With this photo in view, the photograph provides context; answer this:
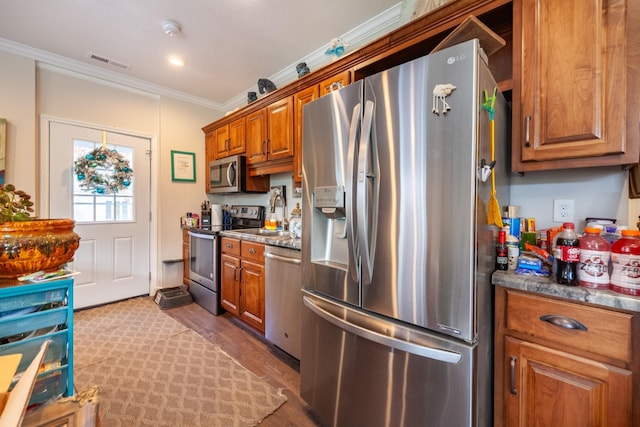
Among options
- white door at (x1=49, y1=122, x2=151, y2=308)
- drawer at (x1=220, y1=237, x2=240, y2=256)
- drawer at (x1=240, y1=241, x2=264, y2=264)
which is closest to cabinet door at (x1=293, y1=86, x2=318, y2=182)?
drawer at (x1=240, y1=241, x2=264, y2=264)

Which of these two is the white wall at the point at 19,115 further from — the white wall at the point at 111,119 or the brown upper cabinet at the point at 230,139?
the brown upper cabinet at the point at 230,139

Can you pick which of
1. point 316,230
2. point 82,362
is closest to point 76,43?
point 82,362

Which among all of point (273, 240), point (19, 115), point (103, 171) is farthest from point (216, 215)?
point (19, 115)

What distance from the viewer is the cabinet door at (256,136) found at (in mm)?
2852

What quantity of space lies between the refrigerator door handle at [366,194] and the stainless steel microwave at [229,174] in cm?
221

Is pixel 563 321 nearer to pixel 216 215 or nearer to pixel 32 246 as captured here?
pixel 32 246

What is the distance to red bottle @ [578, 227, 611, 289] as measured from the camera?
100cm

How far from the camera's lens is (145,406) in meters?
1.63

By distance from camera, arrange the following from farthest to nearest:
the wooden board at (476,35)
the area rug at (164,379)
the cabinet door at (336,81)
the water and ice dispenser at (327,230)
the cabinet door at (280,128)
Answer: the cabinet door at (280,128) < the cabinet door at (336,81) < the area rug at (164,379) < the water and ice dispenser at (327,230) < the wooden board at (476,35)

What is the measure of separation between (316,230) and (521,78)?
1231 millimetres

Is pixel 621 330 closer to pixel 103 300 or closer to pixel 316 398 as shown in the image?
pixel 316 398

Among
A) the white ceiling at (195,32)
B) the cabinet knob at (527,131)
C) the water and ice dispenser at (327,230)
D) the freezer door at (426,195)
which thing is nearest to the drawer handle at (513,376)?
the freezer door at (426,195)

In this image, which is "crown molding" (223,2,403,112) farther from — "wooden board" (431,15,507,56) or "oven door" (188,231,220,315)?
"oven door" (188,231,220,315)

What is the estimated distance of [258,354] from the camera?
7.26ft
